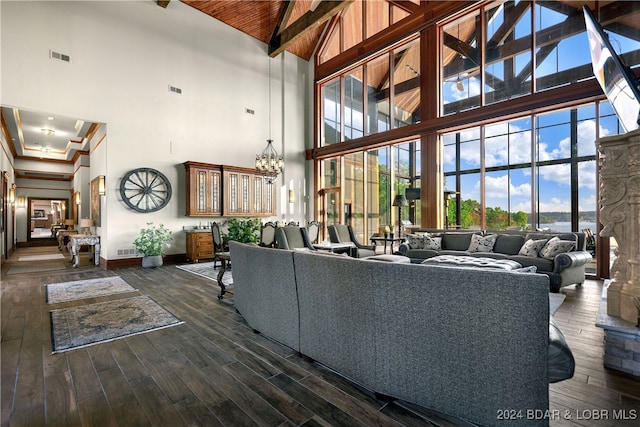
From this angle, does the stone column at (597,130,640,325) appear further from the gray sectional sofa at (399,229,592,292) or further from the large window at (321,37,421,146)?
the large window at (321,37,421,146)

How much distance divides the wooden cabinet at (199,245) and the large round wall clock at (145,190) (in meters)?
1.01

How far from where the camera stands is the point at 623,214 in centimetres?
234

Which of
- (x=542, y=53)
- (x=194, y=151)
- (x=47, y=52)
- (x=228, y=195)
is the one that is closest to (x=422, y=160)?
(x=542, y=53)

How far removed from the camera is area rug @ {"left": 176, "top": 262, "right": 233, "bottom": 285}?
17.1 ft

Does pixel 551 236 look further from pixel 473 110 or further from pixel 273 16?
pixel 273 16

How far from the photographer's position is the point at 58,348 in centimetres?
249

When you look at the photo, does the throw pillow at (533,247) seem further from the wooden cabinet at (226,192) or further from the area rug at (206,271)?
the wooden cabinet at (226,192)

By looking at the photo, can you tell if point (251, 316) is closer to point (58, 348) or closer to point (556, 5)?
point (58, 348)

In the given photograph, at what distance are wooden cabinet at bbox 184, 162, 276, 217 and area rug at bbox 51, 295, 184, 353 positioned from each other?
386cm

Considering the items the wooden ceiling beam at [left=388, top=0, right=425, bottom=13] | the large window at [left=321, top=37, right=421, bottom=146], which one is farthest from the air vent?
the wooden ceiling beam at [left=388, top=0, right=425, bottom=13]

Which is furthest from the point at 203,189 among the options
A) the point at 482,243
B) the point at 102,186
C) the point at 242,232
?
the point at 482,243

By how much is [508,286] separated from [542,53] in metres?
6.83

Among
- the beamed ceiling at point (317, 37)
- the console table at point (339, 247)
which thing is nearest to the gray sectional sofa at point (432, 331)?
the console table at point (339, 247)

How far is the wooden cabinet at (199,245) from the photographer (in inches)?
283
